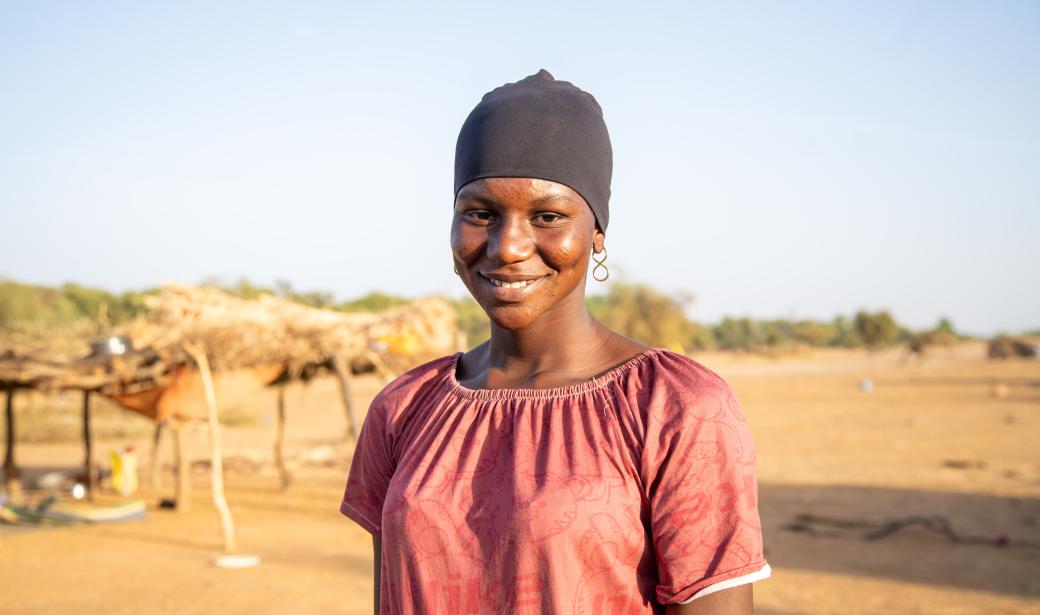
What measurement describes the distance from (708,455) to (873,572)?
22.2ft

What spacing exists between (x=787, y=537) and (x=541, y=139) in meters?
8.09

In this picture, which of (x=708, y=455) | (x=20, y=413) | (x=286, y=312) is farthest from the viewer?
(x=20, y=413)

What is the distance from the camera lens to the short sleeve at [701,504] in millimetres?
1396

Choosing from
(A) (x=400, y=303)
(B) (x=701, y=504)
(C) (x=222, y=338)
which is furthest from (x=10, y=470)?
(A) (x=400, y=303)

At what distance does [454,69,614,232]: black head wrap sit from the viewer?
1603mm

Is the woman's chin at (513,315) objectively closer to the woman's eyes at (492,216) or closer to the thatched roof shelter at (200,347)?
the woman's eyes at (492,216)

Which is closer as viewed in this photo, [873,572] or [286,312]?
[873,572]

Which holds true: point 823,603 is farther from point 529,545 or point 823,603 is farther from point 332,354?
point 332,354

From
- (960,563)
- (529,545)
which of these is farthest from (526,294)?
(960,563)

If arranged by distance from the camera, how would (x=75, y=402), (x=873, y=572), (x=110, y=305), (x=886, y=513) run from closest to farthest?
1. (x=873, y=572)
2. (x=886, y=513)
3. (x=75, y=402)
4. (x=110, y=305)

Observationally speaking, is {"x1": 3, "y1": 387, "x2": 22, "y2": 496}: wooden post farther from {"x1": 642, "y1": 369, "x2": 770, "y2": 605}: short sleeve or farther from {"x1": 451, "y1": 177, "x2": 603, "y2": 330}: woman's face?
{"x1": 642, "y1": 369, "x2": 770, "y2": 605}: short sleeve

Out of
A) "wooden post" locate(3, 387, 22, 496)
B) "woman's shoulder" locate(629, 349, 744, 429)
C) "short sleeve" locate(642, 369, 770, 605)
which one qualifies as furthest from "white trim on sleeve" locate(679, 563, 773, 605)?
"wooden post" locate(3, 387, 22, 496)

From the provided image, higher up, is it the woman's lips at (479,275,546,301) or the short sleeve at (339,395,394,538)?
the woman's lips at (479,275,546,301)

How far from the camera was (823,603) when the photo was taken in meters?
6.49
